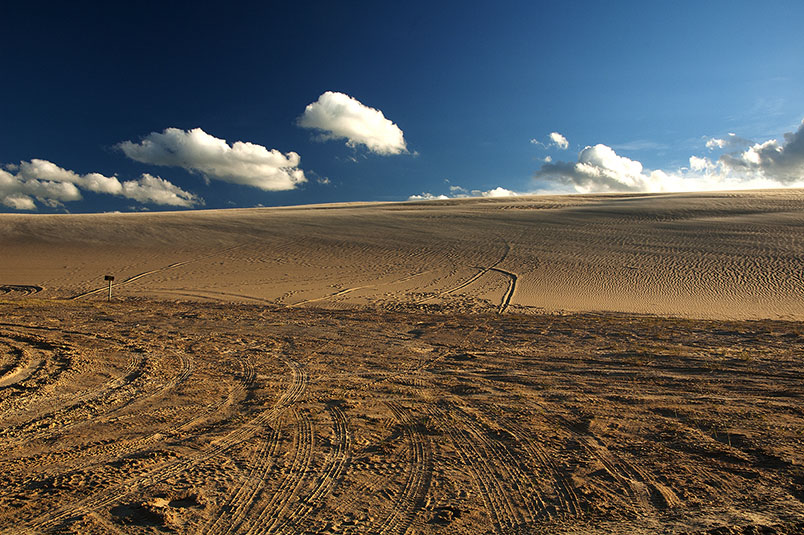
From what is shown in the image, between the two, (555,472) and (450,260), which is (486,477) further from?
(450,260)

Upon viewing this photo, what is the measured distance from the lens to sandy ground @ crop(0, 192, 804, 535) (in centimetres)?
313

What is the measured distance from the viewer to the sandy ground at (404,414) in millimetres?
3127

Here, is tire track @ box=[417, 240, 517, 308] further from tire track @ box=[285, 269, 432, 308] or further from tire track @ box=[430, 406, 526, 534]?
tire track @ box=[430, 406, 526, 534]

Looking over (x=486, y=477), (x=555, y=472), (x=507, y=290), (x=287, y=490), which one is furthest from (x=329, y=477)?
(x=507, y=290)

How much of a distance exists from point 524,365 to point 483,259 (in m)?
15.4

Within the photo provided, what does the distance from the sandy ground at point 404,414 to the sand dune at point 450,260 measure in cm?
46

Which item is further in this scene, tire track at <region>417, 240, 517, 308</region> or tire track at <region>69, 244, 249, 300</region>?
tire track at <region>69, 244, 249, 300</region>

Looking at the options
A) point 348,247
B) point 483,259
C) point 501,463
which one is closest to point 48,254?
point 348,247

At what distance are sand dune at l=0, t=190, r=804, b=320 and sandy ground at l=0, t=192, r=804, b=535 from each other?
0.46 metres

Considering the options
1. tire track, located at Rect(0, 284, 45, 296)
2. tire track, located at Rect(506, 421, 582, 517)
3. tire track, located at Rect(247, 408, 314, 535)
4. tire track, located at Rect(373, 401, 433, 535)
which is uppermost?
tire track, located at Rect(0, 284, 45, 296)

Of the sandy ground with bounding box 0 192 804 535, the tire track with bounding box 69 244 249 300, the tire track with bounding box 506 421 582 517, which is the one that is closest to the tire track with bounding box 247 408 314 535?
the sandy ground with bounding box 0 192 804 535

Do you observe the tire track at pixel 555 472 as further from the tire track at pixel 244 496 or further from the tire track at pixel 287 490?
the tire track at pixel 244 496

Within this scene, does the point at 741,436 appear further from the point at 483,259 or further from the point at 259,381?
the point at 483,259

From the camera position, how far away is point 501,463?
386 centimetres
